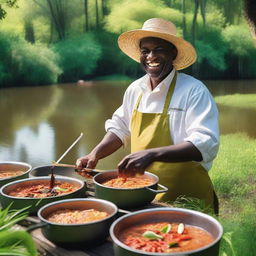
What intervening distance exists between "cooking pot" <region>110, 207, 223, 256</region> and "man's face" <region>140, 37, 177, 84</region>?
1.01m

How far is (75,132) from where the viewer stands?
13.9 m

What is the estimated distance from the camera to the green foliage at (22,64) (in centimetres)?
2666

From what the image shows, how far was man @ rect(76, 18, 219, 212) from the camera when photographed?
85.7 inches

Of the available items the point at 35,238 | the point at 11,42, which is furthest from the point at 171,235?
the point at 11,42

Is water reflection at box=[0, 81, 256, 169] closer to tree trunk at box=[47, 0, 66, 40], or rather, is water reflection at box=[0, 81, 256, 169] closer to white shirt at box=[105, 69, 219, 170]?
white shirt at box=[105, 69, 219, 170]

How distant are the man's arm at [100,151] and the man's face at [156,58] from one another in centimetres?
37

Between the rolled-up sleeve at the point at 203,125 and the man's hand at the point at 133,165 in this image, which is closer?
the man's hand at the point at 133,165

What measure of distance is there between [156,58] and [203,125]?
44 cm

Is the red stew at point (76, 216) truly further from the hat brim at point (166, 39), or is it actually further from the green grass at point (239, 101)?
the green grass at point (239, 101)

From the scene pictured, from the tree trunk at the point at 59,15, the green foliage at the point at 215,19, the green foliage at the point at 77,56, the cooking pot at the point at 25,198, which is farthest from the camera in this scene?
the green foliage at the point at 215,19

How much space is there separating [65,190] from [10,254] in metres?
0.59

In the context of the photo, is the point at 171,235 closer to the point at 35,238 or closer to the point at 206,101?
the point at 35,238

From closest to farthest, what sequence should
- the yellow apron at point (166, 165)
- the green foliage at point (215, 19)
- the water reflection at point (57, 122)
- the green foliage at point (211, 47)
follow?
the yellow apron at point (166, 165), the water reflection at point (57, 122), the green foliage at point (211, 47), the green foliage at point (215, 19)

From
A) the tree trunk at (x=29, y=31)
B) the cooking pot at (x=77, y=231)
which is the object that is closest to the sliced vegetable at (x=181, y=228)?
the cooking pot at (x=77, y=231)
